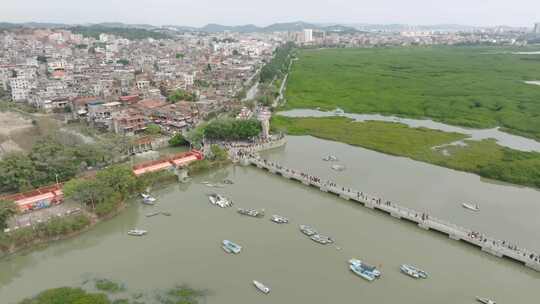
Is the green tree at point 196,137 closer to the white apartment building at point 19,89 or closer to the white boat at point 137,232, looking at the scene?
the white boat at point 137,232

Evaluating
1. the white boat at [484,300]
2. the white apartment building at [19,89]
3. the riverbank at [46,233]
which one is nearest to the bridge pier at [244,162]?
the riverbank at [46,233]

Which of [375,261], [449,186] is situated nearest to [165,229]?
[375,261]

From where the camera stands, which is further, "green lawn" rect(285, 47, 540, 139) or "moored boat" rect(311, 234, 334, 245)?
"green lawn" rect(285, 47, 540, 139)

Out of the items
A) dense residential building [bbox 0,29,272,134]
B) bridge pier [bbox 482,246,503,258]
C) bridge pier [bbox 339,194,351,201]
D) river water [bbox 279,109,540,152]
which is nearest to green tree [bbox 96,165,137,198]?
bridge pier [bbox 339,194,351,201]

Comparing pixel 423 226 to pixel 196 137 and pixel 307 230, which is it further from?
pixel 196 137

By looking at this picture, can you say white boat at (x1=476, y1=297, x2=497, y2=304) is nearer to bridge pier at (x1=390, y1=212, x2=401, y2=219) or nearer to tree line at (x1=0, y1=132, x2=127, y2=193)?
bridge pier at (x1=390, y1=212, x2=401, y2=219)

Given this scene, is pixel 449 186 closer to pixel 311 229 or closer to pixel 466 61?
pixel 311 229

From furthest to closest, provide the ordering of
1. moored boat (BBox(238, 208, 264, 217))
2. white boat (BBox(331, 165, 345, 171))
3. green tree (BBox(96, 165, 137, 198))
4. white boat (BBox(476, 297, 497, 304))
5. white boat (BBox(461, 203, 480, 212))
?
white boat (BBox(331, 165, 345, 171)), white boat (BBox(461, 203, 480, 212)), green tree (BBox(96, 165, 137, 198)), moored boat (BBox(238, 208, 264, 217)), white boat (BBox(476, 297, 497, 304))
